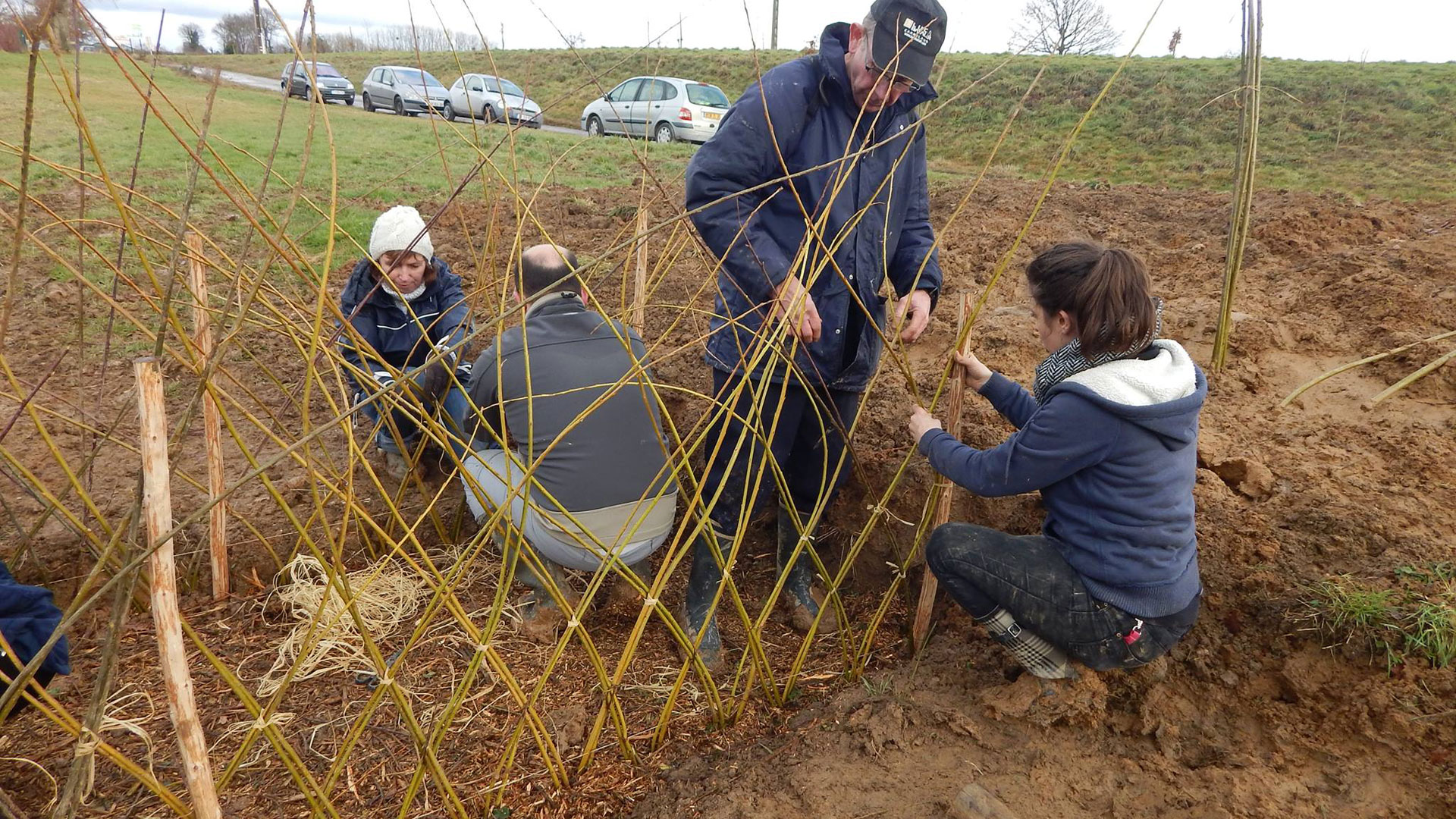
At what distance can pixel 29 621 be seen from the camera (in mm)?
1461

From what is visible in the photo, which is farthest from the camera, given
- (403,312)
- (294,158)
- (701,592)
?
(294,158)

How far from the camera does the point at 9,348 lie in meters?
3.52

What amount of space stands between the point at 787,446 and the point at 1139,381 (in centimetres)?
95

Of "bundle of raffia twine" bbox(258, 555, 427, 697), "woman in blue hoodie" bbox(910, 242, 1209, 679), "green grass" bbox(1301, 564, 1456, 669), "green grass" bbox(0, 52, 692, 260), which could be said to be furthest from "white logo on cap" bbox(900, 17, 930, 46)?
"green grass" bbox(0, 52, 692, 260)

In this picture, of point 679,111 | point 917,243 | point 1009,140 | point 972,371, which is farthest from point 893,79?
point 1009,140

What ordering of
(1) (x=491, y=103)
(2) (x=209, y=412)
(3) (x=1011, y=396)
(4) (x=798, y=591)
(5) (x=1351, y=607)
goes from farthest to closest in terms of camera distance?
1. (4) (x=798, y=591)
2. (1) (x=491, y=103)
3. (2) (x=209, y=412)
4. (3) (x=1011, y=396)
5. (5) (x=1351, y=607)

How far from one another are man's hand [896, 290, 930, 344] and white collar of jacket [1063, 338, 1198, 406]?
571 millimetres

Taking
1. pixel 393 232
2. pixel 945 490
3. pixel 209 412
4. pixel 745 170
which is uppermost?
pixel 745 170

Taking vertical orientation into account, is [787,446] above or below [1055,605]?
above

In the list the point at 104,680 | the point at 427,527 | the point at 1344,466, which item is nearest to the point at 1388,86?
the point at 1344,466

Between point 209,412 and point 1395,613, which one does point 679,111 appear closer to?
point 209,412

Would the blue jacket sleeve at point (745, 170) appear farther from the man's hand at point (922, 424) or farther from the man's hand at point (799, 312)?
the man's hand at point (922, 424)

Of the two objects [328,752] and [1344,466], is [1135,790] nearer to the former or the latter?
[1344,466]

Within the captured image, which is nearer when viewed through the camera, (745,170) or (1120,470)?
(1120,470)
